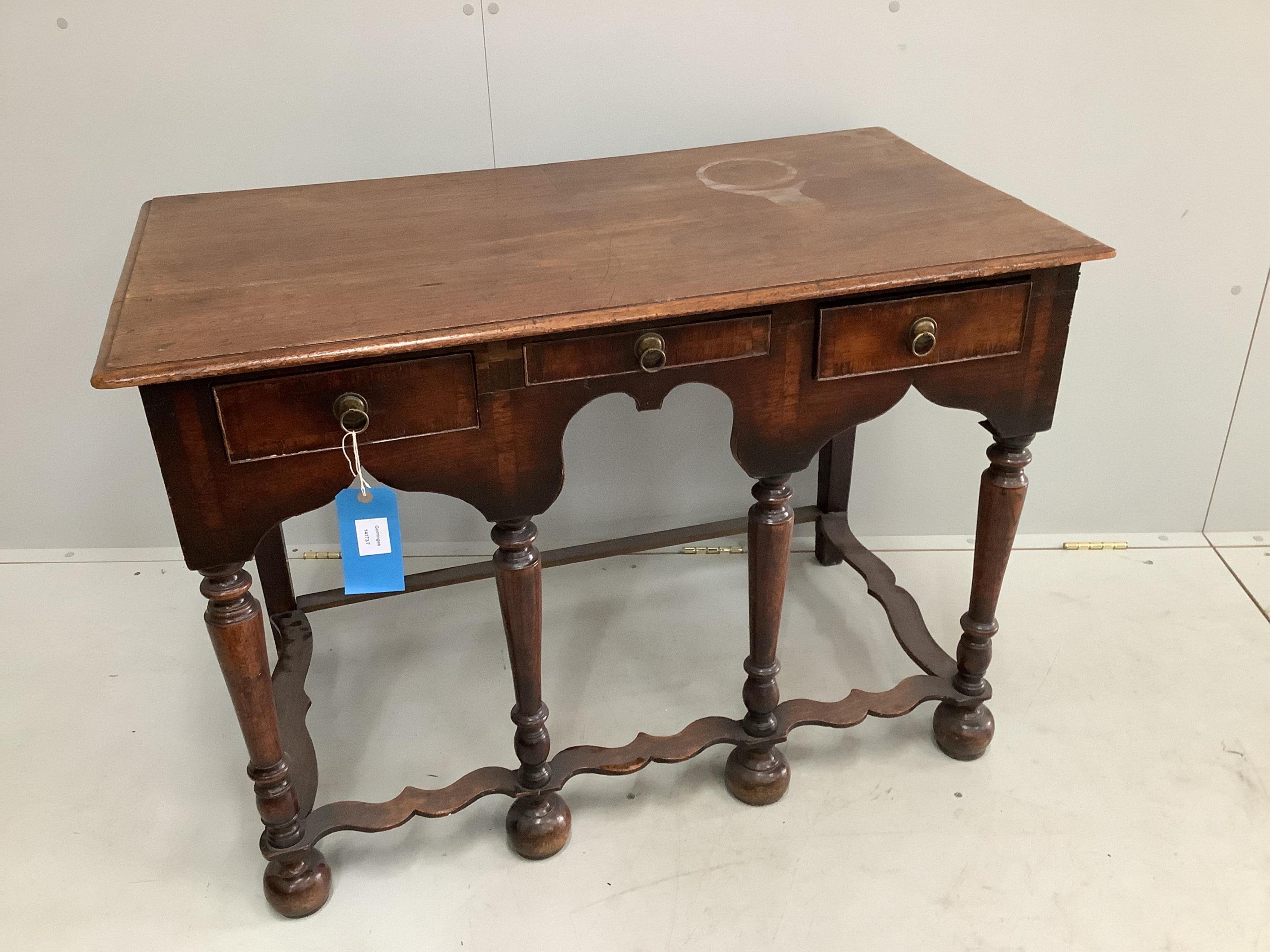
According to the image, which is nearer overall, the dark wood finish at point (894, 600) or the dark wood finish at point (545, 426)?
the dark wood finish at point (545, 426)

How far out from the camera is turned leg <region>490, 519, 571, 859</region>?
5.31 feet

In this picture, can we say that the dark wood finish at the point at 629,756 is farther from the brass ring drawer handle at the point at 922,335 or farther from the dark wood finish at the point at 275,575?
the brass ring drawer handle at the point at 922,335

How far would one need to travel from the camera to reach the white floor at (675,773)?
1715mm

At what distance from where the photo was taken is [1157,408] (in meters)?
2.48

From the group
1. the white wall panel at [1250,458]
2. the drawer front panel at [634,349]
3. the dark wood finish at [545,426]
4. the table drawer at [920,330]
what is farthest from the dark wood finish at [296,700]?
the white wall panel at [1250,458]

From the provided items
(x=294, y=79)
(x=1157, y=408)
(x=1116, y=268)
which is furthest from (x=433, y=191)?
(x=1157, y=408)

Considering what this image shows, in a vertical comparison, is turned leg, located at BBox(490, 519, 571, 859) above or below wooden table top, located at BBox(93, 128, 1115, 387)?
below

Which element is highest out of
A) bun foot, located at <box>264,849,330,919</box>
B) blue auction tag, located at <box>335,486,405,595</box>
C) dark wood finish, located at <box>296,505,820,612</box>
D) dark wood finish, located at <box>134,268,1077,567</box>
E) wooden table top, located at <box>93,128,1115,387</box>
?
wooden table top, located at <box>93,128,1115,387</box>

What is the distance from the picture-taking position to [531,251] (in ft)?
5.22

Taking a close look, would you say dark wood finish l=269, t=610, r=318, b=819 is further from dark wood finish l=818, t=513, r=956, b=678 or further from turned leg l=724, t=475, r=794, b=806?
dark wood finish l=818, t=513, r=956, b=678

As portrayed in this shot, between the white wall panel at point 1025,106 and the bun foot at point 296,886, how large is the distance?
43.3 inches

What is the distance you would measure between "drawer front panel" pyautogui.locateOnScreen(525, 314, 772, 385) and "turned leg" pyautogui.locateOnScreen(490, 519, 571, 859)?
0.84 feet

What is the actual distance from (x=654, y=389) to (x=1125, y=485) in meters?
1.55

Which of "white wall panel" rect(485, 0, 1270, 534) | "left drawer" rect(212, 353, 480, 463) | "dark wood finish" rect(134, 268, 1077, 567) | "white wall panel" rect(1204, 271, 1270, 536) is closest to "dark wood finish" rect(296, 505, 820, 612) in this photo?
"white wall panel" rect(485, 0, 1270, 534)
